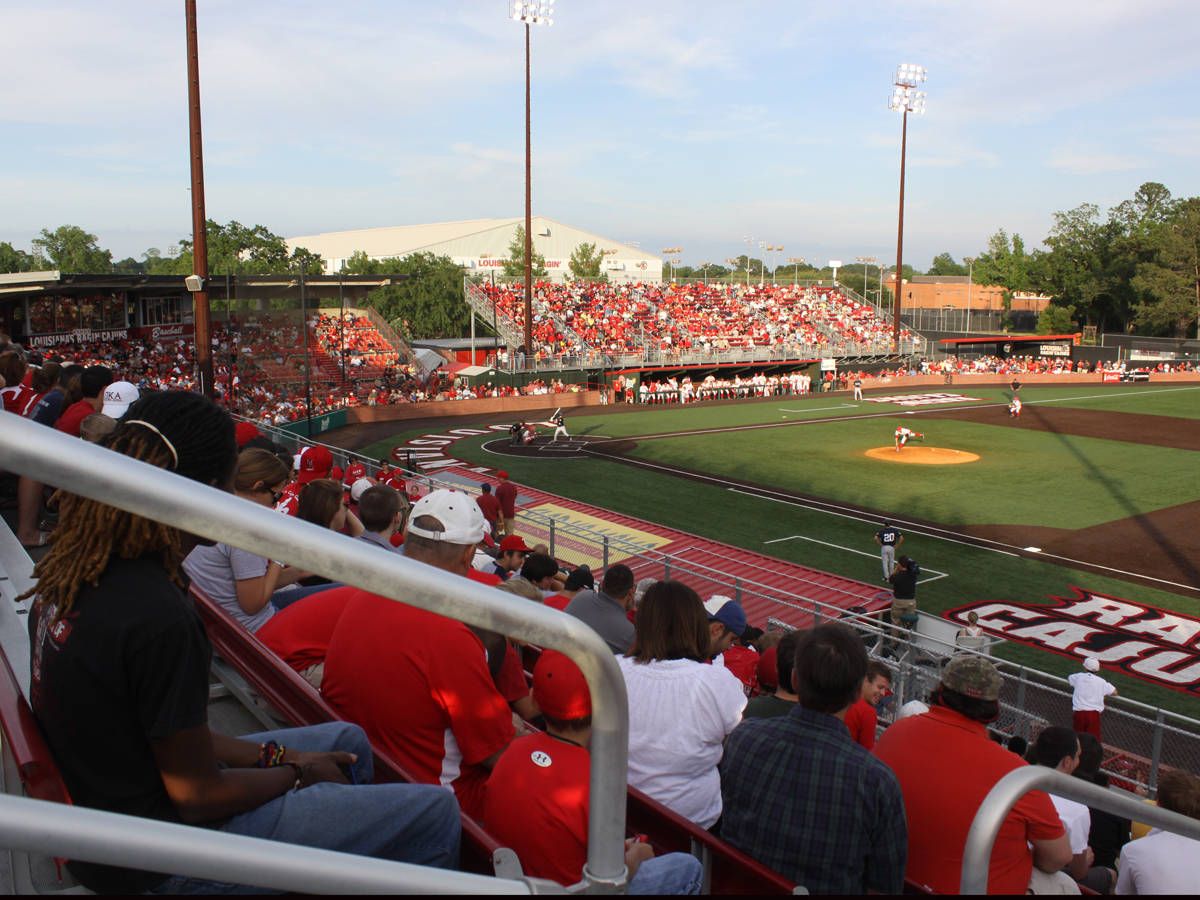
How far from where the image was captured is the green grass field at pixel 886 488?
18750 millimetres

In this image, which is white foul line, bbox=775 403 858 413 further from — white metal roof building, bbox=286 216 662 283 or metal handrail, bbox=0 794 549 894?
white metal roof building, bbox=286 216 662 283

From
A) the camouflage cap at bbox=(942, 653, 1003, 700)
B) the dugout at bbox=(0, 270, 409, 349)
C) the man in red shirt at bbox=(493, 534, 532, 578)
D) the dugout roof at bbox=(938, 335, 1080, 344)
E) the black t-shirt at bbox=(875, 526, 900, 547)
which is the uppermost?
the dugout at bbox=(0, 270, 409, 349)

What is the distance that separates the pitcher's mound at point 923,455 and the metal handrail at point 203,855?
104 ft

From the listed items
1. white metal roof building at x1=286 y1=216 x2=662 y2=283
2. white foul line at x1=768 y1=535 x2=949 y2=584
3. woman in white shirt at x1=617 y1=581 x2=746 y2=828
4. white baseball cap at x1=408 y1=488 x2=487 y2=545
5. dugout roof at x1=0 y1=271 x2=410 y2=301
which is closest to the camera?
white baseball cap at x1=408 y1=488 x2=487 y2=545

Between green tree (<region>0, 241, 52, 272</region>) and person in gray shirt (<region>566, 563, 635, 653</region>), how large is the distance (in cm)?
10579

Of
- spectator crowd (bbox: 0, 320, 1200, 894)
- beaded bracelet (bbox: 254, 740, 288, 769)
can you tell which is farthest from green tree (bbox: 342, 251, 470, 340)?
beaded bracelet (bbox: 254, 740, 288, 769)

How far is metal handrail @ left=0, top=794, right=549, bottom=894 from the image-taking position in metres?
1.24

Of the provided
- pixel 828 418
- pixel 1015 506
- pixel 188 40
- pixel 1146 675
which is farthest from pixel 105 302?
pixel 1146 675

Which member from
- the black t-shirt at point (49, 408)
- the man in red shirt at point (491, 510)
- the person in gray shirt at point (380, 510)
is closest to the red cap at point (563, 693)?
the person in gray shirt at point (380, 510)

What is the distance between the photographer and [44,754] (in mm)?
2398

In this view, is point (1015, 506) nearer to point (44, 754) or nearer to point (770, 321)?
point (44, 754)

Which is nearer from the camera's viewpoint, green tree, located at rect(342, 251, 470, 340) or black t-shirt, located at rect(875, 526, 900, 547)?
black t-shirt, located at rect(875, 526, 900, 547)

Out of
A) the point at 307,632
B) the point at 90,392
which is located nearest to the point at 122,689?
the point at 307,632

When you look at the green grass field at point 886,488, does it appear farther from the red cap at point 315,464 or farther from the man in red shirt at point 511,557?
the red cap at point 315,464
